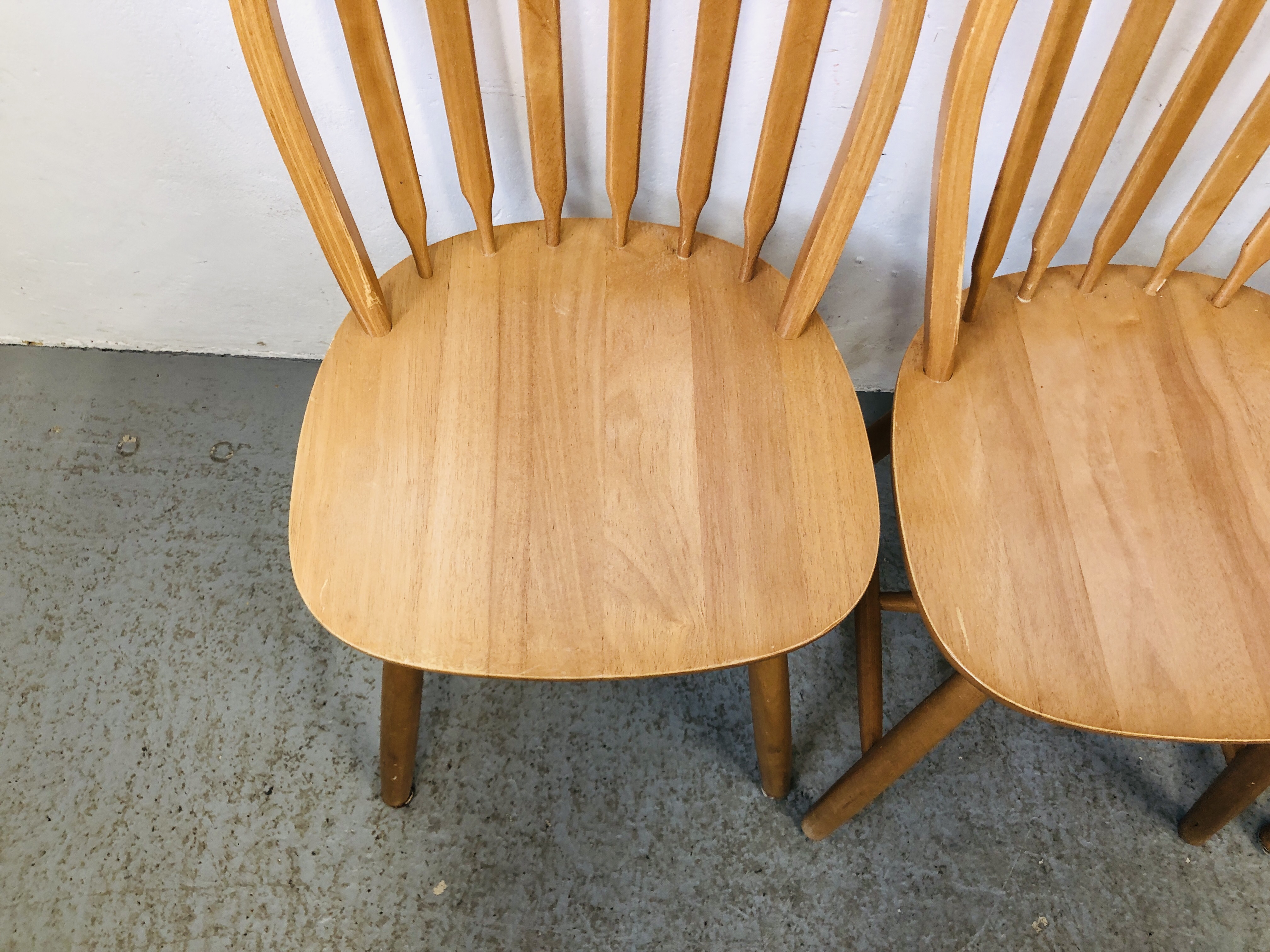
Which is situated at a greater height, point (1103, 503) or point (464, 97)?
point (464, 97)

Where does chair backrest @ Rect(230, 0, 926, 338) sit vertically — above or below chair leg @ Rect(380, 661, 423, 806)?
above

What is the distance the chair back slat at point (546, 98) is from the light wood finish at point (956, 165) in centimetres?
30

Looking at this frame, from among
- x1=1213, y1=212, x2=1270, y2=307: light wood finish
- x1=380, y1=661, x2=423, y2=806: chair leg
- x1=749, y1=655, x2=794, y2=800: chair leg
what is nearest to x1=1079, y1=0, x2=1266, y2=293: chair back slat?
x1=1213, y1=212, x2=1270, y2=307: light wood finish

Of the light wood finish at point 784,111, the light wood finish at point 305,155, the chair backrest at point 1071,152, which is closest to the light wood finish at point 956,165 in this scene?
the chair backrest at point 1071,152

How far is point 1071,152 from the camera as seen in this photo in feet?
2.22

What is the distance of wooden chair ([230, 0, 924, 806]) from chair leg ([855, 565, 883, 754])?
0.78ft

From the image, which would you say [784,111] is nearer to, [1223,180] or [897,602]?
[1223,180]

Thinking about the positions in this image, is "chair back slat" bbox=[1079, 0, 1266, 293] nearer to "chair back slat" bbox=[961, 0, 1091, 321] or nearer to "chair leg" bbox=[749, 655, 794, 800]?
"chair back slat" bbox=[961, 0, 1091, 321]

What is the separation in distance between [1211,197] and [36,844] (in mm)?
1414

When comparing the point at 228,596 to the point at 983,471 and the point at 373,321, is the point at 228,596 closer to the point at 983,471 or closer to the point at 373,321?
the point at 373,321

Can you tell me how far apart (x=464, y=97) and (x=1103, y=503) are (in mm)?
624

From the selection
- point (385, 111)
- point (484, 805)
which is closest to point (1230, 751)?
point (484, 805)

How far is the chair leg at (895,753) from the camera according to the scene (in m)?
0.68

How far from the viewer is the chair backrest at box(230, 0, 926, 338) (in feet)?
1.93
